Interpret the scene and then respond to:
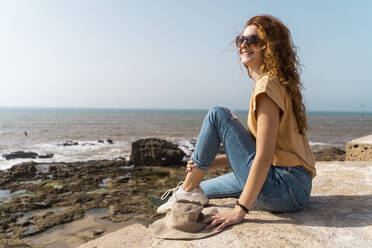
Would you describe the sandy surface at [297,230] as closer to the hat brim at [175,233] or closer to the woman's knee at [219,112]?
the hat brim at [175,233]

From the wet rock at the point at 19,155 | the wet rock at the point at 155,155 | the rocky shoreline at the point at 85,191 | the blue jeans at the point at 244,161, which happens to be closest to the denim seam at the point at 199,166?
the blue jeans at the point at 244,161

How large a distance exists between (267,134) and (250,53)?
76cm

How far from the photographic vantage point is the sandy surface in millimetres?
1901

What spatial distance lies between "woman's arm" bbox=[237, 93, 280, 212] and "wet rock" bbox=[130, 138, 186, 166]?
24.8 ft

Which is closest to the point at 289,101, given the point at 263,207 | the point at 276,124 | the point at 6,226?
the point at 276,124

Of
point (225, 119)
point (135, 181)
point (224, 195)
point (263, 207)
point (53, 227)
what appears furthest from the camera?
point (135, 181)

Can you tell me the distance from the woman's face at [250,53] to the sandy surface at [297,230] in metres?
1.32

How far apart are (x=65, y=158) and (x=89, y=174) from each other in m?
4.10

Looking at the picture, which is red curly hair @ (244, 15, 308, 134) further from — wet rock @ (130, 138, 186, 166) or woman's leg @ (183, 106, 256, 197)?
wet rock @ (130, 138, 186, 166)

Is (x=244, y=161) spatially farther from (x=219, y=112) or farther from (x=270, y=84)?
(x=270, y=84)

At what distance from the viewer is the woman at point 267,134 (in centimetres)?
197

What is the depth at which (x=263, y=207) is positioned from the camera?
2379mm

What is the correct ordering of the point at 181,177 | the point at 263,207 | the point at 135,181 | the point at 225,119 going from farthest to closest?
1. the point at 181,177
2. the point at 135,181
3. the point at 263,207
4. the point at 225,119

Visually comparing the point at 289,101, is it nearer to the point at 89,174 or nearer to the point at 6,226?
the point at 6,226
